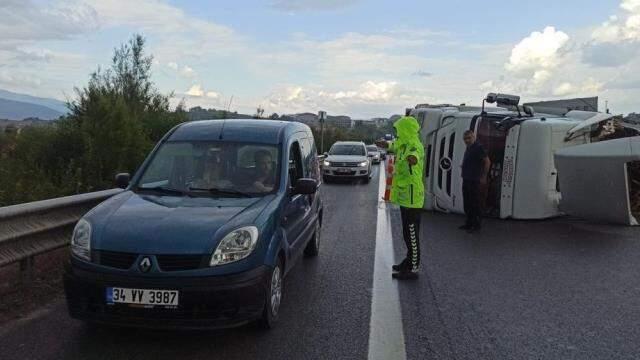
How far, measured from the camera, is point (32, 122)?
1683 centimetres

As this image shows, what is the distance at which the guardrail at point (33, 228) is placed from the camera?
5387mm

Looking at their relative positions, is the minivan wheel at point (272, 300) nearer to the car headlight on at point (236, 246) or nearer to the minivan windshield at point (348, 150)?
the car headlight on at point (236, 246)

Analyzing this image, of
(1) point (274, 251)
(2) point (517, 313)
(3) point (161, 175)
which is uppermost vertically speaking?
(3) point (161, 175)

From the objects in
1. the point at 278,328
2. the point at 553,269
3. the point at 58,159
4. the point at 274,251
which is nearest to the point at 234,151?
the point at 274,251

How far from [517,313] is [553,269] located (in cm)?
242

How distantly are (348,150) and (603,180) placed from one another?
13729 millimetres

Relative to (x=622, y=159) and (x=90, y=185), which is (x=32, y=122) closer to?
(x=90, y=185)

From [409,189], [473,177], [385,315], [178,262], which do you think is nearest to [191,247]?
[178,262]

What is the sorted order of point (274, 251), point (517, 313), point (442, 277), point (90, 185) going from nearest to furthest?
point (274, 251), point (517, 313), point (442, 277), point (90, 185)

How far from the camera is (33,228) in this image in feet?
19.0

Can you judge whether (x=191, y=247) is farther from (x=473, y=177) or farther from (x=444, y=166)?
(x=444, y=166)

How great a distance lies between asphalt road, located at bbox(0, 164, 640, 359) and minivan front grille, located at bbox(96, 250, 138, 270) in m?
0.60

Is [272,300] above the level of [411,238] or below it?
below

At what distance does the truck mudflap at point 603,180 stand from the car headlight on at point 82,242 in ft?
30.2
